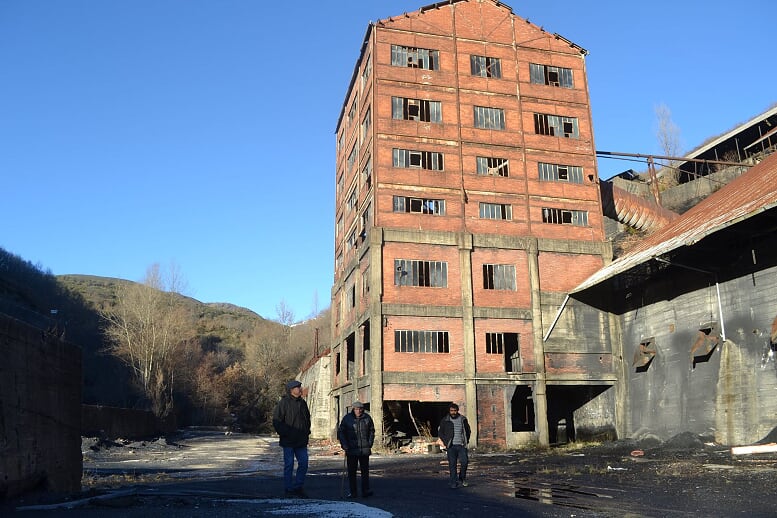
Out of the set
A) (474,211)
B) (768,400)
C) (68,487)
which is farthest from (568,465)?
(474,211)

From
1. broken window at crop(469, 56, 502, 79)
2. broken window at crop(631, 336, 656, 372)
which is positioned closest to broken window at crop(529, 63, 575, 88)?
broken window at crop(469, 56, 502, 79)

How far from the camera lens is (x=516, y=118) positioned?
32219 millimetres

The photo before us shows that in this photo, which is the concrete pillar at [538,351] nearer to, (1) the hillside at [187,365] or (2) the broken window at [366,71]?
(2) the broken window at [366,71]

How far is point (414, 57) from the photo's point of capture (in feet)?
105

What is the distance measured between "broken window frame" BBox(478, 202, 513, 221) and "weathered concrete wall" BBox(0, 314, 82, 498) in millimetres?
21866

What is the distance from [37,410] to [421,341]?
1979 centimetres

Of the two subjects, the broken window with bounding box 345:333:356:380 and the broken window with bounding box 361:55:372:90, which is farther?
the broken window with bounding box 345:333:356:380

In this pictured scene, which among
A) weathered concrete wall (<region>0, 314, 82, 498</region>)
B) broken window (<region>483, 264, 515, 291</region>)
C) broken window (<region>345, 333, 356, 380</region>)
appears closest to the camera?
weathered concrete wall (<region>0, 314, 82, 498</region>)

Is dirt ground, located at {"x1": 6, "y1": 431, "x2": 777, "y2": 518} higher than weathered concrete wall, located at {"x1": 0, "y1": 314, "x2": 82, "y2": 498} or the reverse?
the reverse

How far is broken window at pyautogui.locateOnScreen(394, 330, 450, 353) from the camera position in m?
27.7

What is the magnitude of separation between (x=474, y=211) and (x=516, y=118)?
5.81 m

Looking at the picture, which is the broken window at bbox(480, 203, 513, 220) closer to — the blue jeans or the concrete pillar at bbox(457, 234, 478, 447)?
the concrete pillar at bbox(457, 234, 478, 447)

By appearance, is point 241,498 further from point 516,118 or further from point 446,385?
point 516,118

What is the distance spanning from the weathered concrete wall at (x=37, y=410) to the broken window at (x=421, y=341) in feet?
56.9
